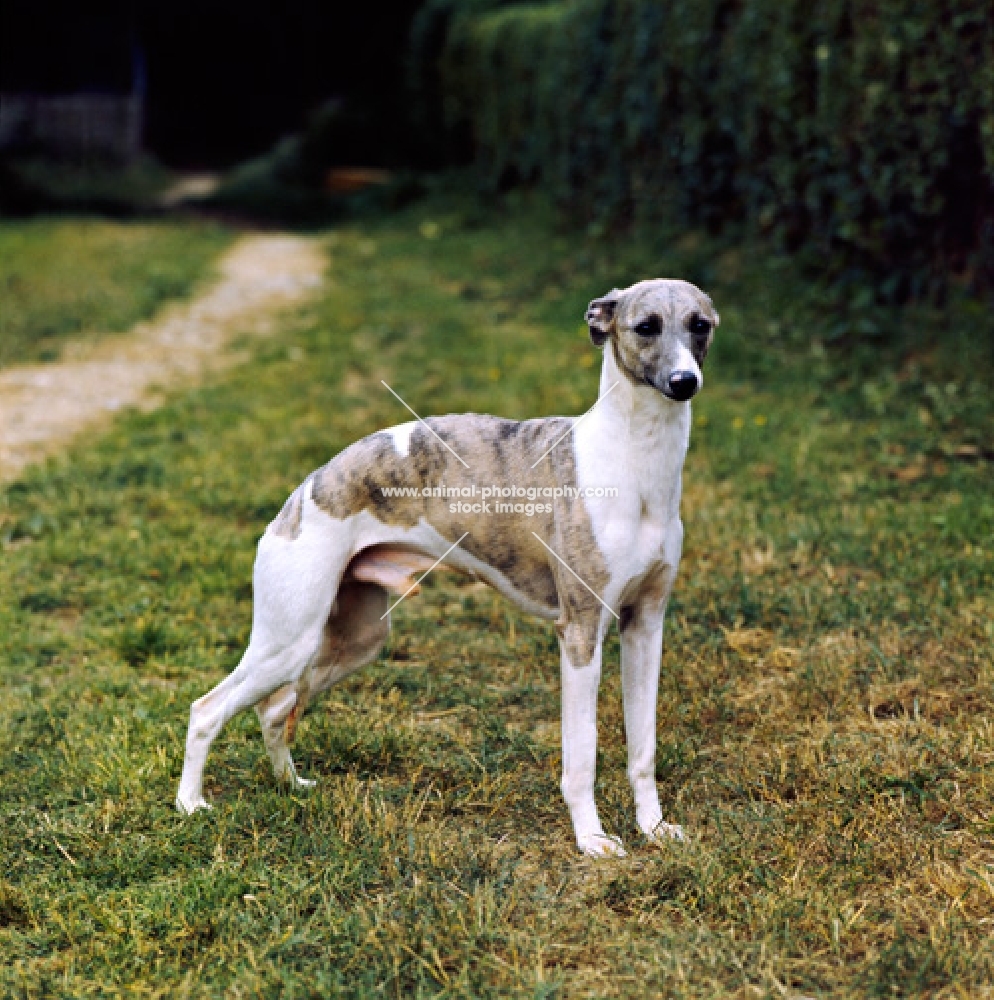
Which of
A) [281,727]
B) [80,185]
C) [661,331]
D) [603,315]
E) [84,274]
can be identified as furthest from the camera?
[80,185]

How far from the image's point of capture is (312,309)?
11234 mm

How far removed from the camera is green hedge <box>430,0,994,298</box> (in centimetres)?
711

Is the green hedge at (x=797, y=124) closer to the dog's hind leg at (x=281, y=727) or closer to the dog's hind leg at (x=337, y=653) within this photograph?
the dog's hind leg at (x=337, y=653)

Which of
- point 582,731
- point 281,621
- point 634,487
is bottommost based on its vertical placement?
point 582,731

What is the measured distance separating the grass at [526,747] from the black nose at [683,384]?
1.19 meters

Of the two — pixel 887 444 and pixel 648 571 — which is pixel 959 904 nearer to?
pixel 648 571

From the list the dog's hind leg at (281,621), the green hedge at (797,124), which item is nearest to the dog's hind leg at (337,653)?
the dog's hind leg at (281,621)

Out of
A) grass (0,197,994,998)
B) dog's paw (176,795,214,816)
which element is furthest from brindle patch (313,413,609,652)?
dog's paw (176,795,214,816)

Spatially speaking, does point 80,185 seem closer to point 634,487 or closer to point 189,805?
point 189,805

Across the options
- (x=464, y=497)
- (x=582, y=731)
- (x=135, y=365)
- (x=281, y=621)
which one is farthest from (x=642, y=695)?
(x=135, y=365)

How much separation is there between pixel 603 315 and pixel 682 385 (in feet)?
1.22

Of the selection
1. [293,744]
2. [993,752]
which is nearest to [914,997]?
[993,752]

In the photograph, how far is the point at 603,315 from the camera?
10.8 ft

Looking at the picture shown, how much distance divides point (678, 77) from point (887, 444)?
16.1ft
